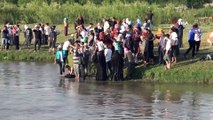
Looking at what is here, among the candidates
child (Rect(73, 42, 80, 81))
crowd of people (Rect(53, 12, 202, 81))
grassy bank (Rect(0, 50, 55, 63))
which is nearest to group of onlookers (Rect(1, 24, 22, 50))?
grassy bank (Rect(0, 50, 55, 63))

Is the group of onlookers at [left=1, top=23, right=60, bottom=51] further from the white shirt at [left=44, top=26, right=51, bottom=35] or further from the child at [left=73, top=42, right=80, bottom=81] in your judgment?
the child at [left=73, top=42, right=80, bottom=81]

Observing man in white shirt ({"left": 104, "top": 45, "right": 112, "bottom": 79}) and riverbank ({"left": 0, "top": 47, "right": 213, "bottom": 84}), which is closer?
riverbank ({"left": 0, "top": 47, "right": 213, "bottom": 84})

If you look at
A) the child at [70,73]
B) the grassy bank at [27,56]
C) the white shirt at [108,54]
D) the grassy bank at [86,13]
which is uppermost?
the grassy bank at [86,13]

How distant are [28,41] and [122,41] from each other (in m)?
15.6

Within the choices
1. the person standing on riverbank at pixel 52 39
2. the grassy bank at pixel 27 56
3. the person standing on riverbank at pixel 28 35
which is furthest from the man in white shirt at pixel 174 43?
the person standing on riverbank at pixel 28 35

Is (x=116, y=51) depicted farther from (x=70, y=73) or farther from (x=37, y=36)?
(x=37, y=36)

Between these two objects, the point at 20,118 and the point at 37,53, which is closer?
the point at 20,118

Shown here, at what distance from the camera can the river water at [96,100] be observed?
77.1 feet

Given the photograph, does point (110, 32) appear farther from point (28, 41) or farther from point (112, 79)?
point (28, 41)

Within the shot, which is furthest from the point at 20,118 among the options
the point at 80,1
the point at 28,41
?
the point at 80,1

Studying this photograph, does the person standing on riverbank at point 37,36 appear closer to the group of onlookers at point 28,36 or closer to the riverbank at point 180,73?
the group of onlookers at point 28,36

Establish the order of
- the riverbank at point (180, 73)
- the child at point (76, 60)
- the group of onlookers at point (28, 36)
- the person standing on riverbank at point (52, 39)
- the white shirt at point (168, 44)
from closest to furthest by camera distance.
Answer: the riverbank at point (180, 73), the child at point (76, 60), the white shirt at point (168, 44), the person standing on riverbank at point (52, 39), the group of onlookers at point (28, 36)

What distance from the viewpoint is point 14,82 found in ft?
108

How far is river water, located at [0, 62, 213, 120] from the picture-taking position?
23.5m
